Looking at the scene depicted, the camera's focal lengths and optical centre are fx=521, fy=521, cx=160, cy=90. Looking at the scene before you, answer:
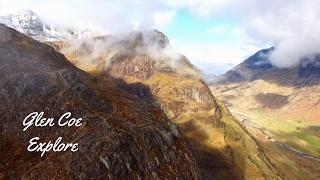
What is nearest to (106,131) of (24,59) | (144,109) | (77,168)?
(77,168)

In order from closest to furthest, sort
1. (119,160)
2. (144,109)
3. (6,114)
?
(119,160) → (6,114) → (144,109)

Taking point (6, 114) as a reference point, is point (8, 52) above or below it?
above

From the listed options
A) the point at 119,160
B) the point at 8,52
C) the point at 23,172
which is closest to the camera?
the point at 23,172

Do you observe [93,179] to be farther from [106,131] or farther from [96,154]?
[106,131]

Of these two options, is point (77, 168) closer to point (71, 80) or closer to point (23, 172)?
point (23, 172)

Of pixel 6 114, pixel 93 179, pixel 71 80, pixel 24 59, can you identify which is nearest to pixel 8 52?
pixel 24 59

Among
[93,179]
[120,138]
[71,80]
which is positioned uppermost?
[71,80]

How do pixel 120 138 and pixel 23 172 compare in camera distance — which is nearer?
pixel 23 172
